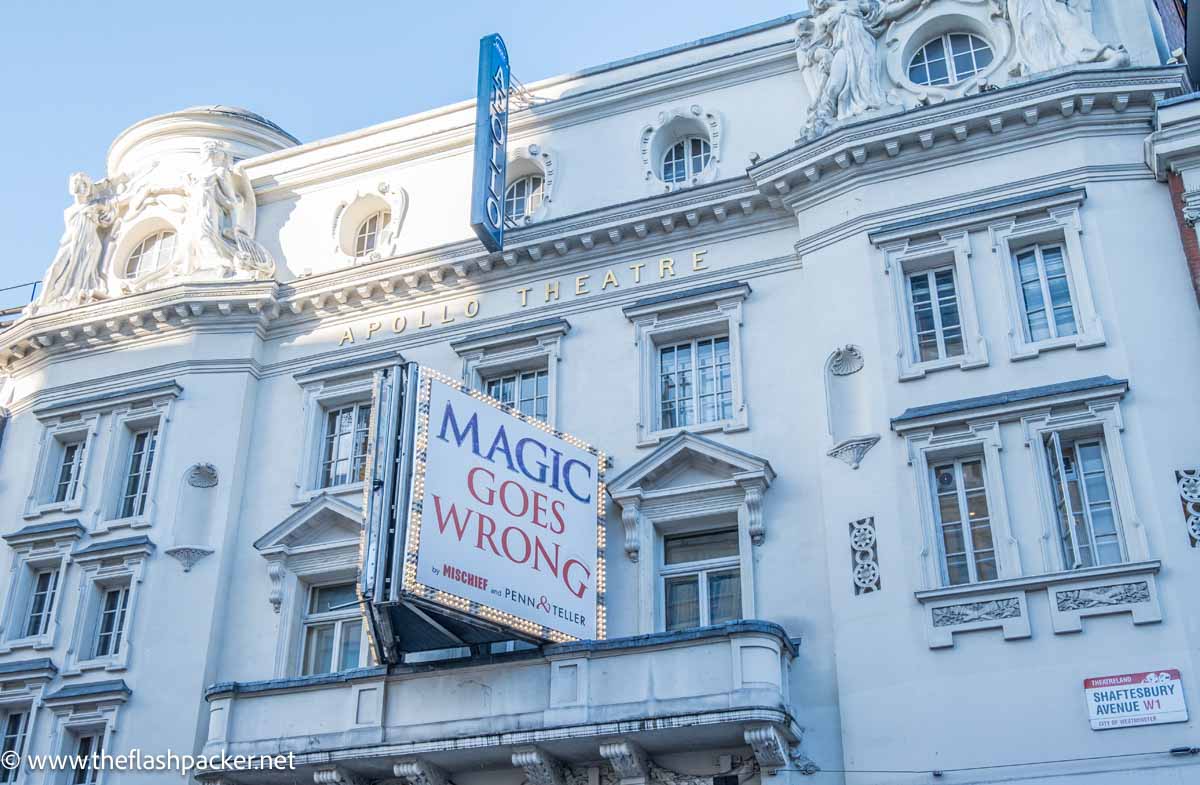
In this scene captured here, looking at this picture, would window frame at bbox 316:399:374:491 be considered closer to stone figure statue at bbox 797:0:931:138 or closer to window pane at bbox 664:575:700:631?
window pane at bbox 664:575:700:631

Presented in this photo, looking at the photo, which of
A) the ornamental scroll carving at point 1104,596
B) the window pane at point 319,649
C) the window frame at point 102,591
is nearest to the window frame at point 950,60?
the ornamental scroll carving at point 1104,596

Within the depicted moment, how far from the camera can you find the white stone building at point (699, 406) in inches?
790

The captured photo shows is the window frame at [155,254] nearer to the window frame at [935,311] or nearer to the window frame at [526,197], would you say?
the window frame at [526,197]

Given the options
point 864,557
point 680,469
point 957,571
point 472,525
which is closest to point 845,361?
point 680,469

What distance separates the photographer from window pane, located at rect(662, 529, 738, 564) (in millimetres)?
23391

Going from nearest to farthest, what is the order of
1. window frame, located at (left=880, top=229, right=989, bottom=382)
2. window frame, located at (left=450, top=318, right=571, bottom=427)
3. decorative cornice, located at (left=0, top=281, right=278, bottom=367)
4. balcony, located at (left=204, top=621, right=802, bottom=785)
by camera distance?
balcony, located at (left=204, top=621, right=802, bottom=785) < window frame, located at (left=880, top=229, right=989, bottom=382) < window frame, located at (left=450, top=318, right=571, bottom=427) < decorative cornice, located at (left=0, top=281, right=278, bottom=367)

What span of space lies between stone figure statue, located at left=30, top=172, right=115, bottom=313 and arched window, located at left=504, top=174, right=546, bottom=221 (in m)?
9.22

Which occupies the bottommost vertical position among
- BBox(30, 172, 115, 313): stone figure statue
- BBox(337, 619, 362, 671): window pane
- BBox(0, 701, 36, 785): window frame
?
BBox(0, 701, 36, 785): window frame

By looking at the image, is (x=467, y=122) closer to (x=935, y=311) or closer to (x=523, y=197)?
(x=523, y=197)

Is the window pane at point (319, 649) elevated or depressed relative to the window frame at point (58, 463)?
depressed

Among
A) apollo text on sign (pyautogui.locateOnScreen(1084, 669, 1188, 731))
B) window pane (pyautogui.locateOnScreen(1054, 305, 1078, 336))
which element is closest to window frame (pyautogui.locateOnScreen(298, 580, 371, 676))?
apollo text on sign (pyautogui.locateOnScreen(1084, 669, 1188, 731))

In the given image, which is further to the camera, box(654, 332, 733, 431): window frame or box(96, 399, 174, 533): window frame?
box(96, 399, 174, 533): window frame

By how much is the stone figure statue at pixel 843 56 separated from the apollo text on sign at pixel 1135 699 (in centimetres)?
1087

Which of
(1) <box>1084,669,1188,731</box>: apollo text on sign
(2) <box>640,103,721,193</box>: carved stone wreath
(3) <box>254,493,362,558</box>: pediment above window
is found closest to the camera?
(1) <box>1084,669,1188,731</box>: apollo text on sign
